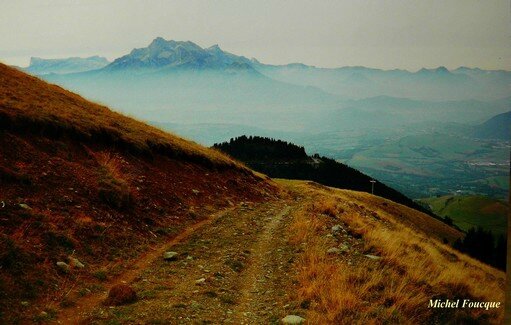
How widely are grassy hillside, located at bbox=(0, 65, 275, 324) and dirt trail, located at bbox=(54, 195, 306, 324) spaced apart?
2.40 ft

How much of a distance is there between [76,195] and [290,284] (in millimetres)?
9324

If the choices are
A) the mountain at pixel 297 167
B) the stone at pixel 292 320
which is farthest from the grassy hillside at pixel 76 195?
the mountain at pixel 297 167

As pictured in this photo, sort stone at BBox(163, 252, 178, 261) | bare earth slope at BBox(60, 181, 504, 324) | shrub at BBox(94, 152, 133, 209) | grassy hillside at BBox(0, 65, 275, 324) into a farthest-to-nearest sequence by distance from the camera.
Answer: shrub at BBox(94, 152, 133, 209) → stone at BBox(163, 252, 178, 261) → grassy hillside at BBox(0, 65, 275, 324) → bare earth slope at BBox(60, 181, 504, 324)

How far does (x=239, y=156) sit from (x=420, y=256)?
146 metres

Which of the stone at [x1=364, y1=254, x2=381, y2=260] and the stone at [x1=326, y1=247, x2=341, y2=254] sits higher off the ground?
the stone at [x1=326, y1=247, x2=341, y2=254]

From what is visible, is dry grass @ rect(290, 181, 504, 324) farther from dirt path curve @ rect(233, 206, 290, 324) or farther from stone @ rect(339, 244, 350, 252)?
dirt path curve @ rect(233, 206, 290, 324)

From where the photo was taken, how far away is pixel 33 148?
16125mm

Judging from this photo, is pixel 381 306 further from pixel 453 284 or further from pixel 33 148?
pixel 33 148

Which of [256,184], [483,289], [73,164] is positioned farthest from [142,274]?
[256,184]

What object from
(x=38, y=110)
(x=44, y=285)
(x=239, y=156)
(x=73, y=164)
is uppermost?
(x=38, y=110)

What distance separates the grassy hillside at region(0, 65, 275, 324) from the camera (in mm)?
9367

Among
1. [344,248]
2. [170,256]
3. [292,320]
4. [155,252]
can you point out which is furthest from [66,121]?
[292,320]

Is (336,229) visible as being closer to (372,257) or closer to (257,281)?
(372,257)

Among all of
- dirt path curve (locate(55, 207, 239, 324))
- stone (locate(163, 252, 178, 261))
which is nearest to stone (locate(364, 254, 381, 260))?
stone (locate(163, 252, 178, 261))
